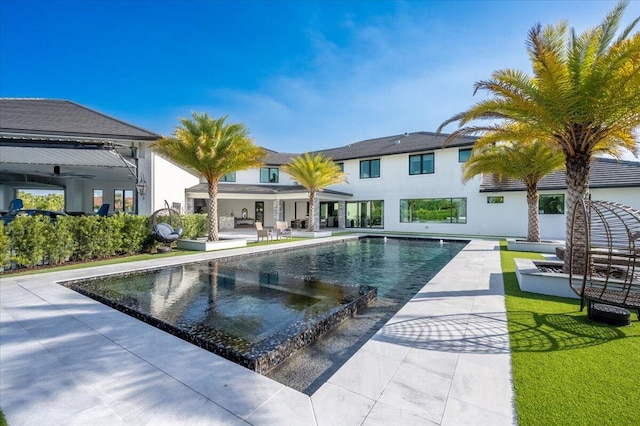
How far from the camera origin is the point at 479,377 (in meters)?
3.51

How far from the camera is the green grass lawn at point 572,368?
285 cm

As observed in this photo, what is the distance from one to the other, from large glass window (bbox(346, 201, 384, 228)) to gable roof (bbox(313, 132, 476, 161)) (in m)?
4.58

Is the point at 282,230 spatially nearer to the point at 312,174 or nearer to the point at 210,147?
the point at 312,174

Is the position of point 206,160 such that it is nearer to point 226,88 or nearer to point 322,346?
point 226,88

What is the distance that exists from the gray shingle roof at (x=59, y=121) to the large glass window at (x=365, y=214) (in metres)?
18.6

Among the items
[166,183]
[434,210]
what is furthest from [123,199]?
[434,210]

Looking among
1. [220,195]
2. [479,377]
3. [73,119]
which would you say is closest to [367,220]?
[220,195]

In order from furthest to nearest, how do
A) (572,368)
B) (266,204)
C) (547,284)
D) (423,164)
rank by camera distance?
(266,204)
(423,164)
(547,284)
(572,368)

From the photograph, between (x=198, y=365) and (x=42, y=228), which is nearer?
(x=198, y=365)

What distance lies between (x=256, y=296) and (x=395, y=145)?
23953 millimetres

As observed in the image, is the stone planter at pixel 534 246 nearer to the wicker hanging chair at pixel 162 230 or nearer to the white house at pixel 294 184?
the white house at pixel 294 184

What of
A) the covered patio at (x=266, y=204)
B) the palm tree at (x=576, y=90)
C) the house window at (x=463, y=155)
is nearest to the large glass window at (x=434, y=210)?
the house window at (x=463, y=155)

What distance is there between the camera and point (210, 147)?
15.5m

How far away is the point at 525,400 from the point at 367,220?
25.8m
